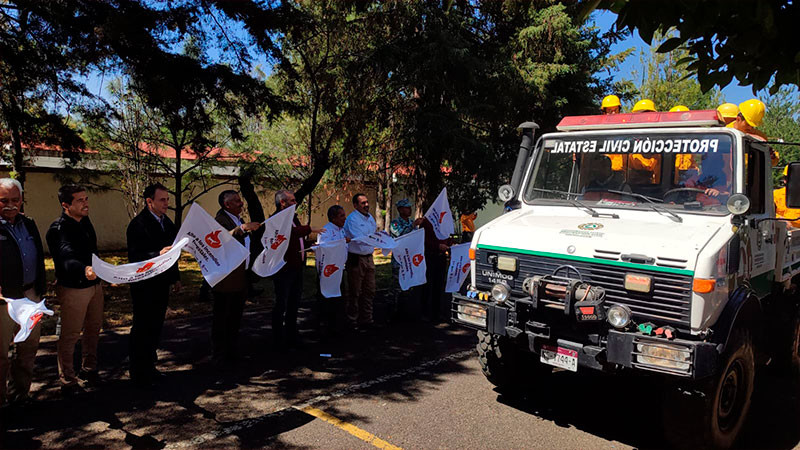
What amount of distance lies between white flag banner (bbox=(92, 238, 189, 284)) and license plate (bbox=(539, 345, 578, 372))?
3464 millimetres

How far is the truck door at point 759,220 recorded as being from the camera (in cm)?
441

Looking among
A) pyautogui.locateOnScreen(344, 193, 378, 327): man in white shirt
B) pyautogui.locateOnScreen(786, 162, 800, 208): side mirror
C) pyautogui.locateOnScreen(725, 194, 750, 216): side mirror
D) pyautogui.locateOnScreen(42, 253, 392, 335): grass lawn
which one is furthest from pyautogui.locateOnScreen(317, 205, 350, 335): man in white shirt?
pyautogui.locateOnScreen(786, 162, 800, 208): side mirror

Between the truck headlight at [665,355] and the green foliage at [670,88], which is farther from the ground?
the green foliage at [670,88]

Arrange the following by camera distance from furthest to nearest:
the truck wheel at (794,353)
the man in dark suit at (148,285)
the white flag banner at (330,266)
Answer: the white flag banner at (330,266) < the truck wheel at (794,353) < the man in dark suit at (148,285)

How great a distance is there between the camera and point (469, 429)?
440cm

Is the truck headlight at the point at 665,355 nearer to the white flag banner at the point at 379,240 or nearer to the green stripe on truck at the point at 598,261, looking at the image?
the green stripe on truck at the point at 598,261

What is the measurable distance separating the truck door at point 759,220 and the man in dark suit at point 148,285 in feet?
17.2

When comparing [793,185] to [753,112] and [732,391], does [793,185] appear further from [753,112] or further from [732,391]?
[732,391]

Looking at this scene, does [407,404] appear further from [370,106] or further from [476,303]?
[370,106]

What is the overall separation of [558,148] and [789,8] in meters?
2.33

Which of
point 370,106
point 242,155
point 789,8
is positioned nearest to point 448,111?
point 370,106

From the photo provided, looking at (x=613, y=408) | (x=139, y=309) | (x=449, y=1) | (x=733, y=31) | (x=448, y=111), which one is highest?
(x=448, y=111)

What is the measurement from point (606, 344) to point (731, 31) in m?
2.23

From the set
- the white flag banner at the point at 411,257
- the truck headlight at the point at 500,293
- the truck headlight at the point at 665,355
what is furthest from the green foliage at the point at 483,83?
the truck headlight at the point at 665,355
